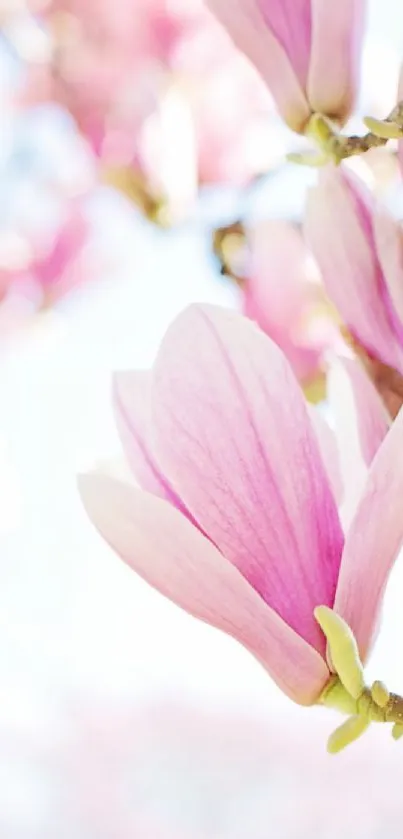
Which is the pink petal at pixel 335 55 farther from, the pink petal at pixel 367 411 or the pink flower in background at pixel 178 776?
the pink flower in background at pixel 178 776

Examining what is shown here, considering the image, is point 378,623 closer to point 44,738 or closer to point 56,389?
point 56,389

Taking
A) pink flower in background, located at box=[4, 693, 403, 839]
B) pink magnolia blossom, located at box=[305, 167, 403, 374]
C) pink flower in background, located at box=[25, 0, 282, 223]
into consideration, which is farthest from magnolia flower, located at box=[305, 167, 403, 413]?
pink flower in background, located at box=[4, 693, 403, 839]

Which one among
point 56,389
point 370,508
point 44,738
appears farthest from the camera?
point 44,738

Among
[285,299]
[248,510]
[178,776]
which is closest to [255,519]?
[248,510]

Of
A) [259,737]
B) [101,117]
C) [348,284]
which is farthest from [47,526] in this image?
[348,284]

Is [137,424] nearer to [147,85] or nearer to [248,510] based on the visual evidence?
[248,510]

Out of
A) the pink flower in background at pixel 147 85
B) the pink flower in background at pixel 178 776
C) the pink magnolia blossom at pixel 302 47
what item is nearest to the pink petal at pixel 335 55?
the pink magnolia blossom at pixel 302 47

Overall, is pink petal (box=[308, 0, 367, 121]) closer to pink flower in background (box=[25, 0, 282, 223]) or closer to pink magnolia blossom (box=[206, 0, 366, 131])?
pink magnolia blossom (box=[206, 0, 366, 131])
